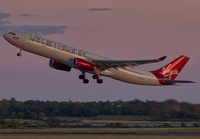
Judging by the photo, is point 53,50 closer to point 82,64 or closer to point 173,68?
point 82,64

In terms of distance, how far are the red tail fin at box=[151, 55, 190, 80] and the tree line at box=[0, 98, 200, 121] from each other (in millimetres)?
9883

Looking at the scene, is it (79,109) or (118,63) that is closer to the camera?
(118,63)

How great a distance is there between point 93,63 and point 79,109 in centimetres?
3460

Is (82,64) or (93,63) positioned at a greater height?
(93,63)

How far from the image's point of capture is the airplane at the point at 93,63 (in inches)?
2245

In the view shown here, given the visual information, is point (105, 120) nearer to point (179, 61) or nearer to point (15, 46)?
point (179, 61)

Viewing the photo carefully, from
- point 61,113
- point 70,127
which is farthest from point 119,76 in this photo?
point 61,113

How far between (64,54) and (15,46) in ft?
21.4

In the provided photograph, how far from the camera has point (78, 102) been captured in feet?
314

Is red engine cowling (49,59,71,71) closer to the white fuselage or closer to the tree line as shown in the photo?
the white fuselage

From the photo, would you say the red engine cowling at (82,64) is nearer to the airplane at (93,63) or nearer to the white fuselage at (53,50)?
the airplane at (93,63)

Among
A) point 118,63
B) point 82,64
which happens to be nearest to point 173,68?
point 118,63

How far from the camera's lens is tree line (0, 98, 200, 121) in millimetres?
80250

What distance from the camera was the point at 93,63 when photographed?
6000 centimetres
